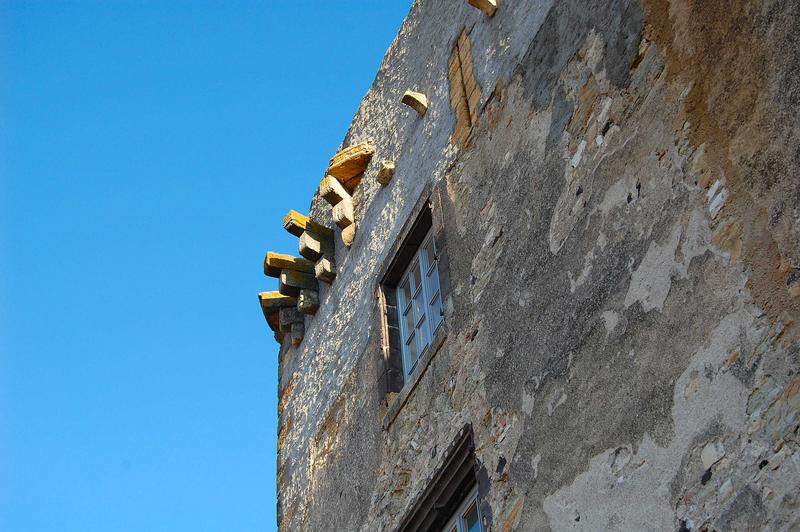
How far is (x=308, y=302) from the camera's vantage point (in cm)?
928

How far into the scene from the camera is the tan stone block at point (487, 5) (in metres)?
7.04

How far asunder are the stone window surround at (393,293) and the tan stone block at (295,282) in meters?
1.58

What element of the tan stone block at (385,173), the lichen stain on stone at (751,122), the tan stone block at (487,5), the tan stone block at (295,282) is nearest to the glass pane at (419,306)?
the tan stone block at (385,173)

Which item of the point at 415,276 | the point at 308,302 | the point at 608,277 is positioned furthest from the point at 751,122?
the point at 308,302

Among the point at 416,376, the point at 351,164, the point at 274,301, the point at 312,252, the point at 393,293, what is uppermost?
the point at 351,164

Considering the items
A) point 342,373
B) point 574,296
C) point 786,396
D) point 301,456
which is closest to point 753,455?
point 786,396

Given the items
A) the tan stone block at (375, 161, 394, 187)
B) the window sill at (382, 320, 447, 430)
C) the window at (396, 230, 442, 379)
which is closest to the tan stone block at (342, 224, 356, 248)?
the tan stone block at (375, 161, 394, 187)

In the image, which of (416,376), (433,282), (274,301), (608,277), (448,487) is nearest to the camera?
(608,277)

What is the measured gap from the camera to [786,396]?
3842mm

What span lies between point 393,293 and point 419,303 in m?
0.48

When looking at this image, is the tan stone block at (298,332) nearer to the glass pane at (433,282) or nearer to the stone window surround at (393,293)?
the stone window surround at (393,293)

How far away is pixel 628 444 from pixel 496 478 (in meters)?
1.10

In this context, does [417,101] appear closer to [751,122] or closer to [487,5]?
[487,5]

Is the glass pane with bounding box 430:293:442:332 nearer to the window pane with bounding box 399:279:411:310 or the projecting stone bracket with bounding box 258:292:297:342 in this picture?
the window pane with bounding box 399:279:411:310
